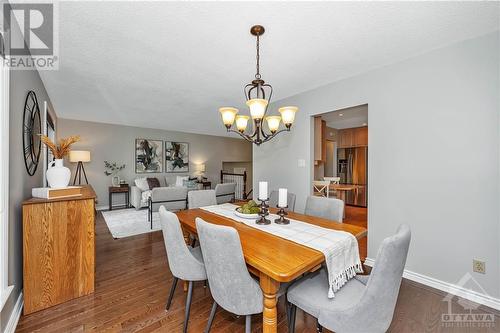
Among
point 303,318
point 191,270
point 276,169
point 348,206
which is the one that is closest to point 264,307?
point 191,270

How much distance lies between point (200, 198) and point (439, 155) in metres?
2.74

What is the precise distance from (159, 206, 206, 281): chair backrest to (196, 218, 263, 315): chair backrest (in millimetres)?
364

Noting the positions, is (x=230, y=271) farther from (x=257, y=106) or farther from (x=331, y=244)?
(x=257, y=106)

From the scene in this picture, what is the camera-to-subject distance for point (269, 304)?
1188 millimetres

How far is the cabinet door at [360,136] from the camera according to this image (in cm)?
596

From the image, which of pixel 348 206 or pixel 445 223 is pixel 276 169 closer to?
pixel 445 223

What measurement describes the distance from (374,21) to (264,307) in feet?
7.42

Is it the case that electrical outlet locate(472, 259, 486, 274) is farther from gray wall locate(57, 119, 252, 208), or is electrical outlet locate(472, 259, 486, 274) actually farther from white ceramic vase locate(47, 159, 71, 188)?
gray wall locate(57, 119, 252, 208)

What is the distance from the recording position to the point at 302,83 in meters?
3.09

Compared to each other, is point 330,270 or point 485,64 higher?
point 485,64

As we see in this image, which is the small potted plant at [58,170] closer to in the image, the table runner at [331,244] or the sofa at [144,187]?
the table runner at [331,244]

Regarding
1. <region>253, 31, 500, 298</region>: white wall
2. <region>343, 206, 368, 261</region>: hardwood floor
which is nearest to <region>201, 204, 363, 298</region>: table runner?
<region>253, 31, 500, 298</region>: white wall

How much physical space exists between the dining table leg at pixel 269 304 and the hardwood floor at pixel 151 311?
579 millimetres

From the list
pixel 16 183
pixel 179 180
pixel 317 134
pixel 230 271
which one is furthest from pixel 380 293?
pixel 179 180
